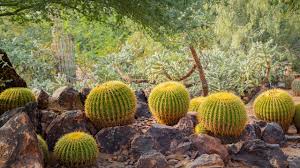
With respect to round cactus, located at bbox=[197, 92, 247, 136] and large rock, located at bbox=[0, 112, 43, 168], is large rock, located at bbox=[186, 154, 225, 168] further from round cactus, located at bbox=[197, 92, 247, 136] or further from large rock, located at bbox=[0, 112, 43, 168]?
large rock, located at bbox=[0, 112, 43, 168]

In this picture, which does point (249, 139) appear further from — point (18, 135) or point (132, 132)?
point (18, 135)

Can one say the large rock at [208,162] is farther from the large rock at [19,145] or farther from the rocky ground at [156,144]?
the large rock at [19,145]

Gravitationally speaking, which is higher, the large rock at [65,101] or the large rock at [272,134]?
the large rock at [65,101]

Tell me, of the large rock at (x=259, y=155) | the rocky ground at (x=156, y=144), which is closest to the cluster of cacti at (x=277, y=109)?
the rocky ground at (x=156, y=144)

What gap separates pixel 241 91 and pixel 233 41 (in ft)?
11.0

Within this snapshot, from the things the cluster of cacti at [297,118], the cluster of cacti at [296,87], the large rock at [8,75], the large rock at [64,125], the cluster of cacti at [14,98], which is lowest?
the cluster of cacti at [296,87]

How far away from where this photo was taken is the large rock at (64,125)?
225 inches

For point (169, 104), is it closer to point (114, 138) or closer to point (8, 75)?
point (114, 138)

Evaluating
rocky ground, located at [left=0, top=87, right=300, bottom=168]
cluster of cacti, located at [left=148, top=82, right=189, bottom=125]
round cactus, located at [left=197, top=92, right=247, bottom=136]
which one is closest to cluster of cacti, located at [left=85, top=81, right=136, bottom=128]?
rocky ground, located at [left=0, top=87, right=300, bottom=168]

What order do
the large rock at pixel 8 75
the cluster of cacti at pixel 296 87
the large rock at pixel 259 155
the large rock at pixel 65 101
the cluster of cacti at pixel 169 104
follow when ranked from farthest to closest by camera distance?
1. the cluster of cacti at pixel 296 87
2. the large rock at pixel 65 101
3. the cluster of cacti at pixel 169 104
4. the large rock at pixel 8 75
5. the large rock at pixel 259 155

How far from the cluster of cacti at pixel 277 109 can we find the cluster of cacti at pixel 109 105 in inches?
97.8

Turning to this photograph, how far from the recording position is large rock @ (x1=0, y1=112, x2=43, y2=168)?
4368mm

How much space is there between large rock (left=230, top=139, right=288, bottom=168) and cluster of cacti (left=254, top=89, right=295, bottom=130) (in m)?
1.87

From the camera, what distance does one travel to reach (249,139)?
6316 mm
